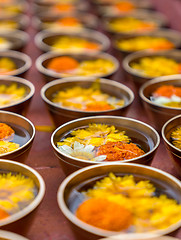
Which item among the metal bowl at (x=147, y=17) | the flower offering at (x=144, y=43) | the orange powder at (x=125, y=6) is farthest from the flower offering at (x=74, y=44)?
the orange powder at (x=125, y=6)

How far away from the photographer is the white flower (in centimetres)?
88

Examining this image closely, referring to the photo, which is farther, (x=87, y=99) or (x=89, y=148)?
(x=87, y=99)

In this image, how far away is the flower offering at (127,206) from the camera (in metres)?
0.68

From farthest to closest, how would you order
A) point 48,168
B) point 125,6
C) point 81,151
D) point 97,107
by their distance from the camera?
point 125,6, point 97,107, point 48,168, point 81,151

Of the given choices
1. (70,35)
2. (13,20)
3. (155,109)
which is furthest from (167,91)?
(13,20)

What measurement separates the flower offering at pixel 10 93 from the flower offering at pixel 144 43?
1.99 feet

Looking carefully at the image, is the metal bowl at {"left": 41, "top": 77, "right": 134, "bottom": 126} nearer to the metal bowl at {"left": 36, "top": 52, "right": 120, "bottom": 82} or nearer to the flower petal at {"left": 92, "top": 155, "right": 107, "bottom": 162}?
the metal bowl at {"left": 36, "top": 52, "right": 120, "bottom": 82}

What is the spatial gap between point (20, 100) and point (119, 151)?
0.37m

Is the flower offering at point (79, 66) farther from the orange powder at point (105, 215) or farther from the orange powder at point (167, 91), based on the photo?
the orange powder at point (105, 215)

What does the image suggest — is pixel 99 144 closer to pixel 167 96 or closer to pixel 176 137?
pixel 176 137

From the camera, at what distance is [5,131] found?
0.97 m

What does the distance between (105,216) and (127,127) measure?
0.37 meters

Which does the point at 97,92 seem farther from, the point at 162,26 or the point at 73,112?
the point at 162,26

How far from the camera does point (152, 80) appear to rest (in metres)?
1.28
